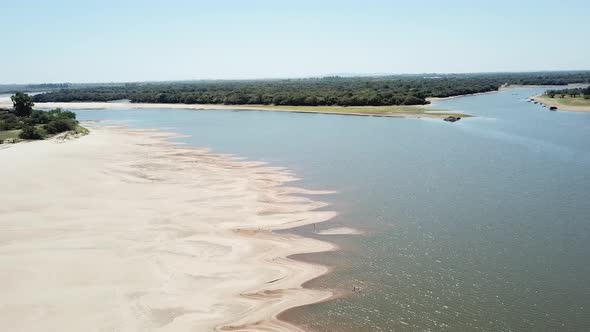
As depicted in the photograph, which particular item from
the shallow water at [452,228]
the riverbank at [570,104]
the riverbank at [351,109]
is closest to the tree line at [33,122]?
the shallow water at [452,228]

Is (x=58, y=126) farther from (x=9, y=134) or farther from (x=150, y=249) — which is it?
(x=150, y=249)

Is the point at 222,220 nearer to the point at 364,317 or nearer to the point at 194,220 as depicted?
the point at 194,220

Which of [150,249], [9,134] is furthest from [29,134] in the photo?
[150,249]

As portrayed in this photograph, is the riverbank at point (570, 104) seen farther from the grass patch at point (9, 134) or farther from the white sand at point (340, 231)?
the grass patch at point (9, 134)

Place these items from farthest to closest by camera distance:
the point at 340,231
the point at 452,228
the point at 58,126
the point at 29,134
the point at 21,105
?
the point at 21,105 → the point at 58,126 → the point at 29,134 → the point at 452,228 → the point at 340,231

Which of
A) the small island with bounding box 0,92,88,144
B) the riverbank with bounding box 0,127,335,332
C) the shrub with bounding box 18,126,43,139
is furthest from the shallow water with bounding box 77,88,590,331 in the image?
the small island with bounding box 0,92,88,144

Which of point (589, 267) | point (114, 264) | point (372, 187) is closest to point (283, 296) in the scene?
point (114, 264)
